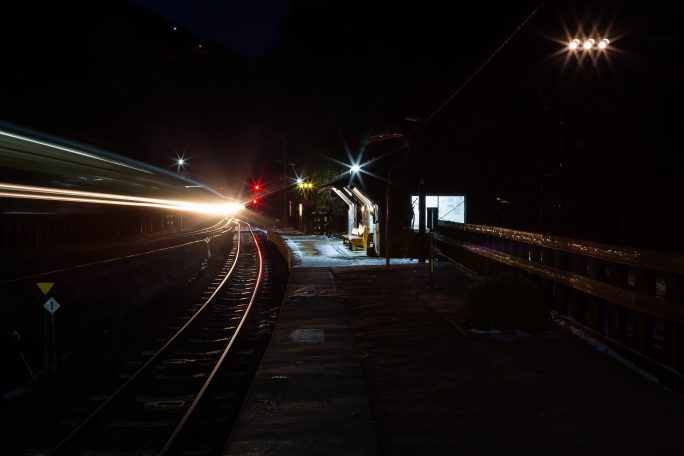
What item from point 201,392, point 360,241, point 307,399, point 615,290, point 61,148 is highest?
point 61,148

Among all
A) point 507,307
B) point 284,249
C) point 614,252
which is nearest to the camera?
point 614,252

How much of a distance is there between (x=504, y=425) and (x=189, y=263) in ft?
84.5

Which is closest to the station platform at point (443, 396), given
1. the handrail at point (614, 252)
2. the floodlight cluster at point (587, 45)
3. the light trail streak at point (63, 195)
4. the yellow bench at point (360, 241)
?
the handrail at point (614, 252)

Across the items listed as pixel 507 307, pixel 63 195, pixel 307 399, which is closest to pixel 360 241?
pixel 63 195

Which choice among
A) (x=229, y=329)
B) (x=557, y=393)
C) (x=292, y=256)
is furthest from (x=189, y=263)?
(x=557, y=393)

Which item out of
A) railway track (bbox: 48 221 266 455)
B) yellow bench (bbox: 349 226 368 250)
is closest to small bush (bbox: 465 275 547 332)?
railway track (bbox: 48 221 266 455)

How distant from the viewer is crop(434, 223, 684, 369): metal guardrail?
21.1 ft

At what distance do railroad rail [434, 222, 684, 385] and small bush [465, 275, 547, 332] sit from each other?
66 cm

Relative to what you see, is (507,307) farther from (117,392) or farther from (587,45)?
(587,45)

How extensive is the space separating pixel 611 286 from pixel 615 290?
0.12m

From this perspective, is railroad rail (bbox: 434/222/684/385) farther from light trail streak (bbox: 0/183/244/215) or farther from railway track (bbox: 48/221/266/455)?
light trail streak (bbox: 0/183/244/215)

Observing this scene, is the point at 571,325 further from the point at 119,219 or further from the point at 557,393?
the point at 119,219

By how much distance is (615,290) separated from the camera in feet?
25.2

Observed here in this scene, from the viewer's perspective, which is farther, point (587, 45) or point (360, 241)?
point (360, 241)
